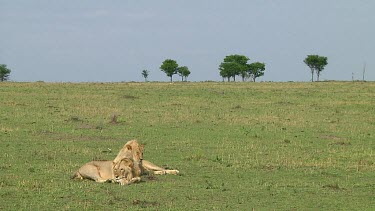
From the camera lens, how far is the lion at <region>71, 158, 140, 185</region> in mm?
12633

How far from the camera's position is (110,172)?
12.9 m

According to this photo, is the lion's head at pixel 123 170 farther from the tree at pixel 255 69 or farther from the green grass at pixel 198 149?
the tree at pixel 255 69

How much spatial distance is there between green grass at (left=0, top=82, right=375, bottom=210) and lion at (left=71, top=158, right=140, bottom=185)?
0.25 m

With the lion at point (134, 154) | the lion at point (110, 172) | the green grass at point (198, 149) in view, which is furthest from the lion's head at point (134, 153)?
the green grass at point (198, 149)

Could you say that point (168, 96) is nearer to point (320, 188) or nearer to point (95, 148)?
point (95, 148)

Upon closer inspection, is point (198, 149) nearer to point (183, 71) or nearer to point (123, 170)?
point (123, 170)

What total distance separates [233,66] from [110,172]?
3024 inches

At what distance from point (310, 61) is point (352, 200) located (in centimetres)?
7850

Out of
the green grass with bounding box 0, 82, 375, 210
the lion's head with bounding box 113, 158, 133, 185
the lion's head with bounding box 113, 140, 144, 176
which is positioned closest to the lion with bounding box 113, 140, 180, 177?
the lion's head with bounding box 113, 140, 144, 176

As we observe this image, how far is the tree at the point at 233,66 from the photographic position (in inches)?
3494

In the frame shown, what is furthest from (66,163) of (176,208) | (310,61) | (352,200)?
(310,61)

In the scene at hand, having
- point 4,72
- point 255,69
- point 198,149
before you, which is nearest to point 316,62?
point 255,69

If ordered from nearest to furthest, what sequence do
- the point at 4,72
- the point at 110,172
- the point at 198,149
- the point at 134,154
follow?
1. the point at 110,172
2. the point at 134,154
3. the point at 198,149
4. the point at 4,72

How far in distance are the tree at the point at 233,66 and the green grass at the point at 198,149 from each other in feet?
161
